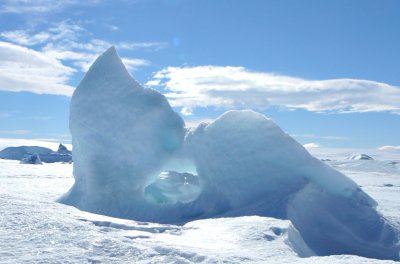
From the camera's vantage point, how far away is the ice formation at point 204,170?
8383 millimetres

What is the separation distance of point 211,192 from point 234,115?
1.70 metres

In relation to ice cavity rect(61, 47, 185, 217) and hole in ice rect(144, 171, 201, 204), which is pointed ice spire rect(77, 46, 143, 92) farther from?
hole in ice rect(144, 171, 201, 204)

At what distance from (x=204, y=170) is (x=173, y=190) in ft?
7.69

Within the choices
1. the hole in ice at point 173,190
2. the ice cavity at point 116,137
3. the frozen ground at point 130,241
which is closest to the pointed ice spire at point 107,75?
the ice cavity at point 116,137

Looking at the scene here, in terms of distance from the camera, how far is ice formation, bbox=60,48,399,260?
8.38 meters

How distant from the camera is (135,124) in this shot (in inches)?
413

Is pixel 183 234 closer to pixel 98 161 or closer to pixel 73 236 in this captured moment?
pixel 73 236

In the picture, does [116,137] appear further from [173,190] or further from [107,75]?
[173,190]

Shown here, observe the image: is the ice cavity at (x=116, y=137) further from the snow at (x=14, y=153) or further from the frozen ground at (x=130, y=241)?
the snow at (x=14, y=153)

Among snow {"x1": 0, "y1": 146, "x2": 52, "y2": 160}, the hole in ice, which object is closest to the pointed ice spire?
the hole in ice

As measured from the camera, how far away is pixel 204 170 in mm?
9852

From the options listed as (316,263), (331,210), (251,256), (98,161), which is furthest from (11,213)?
(331,210)

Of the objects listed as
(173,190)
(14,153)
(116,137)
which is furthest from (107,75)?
(14,153)

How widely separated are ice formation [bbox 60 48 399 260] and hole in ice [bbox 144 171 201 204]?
0.16 feet
